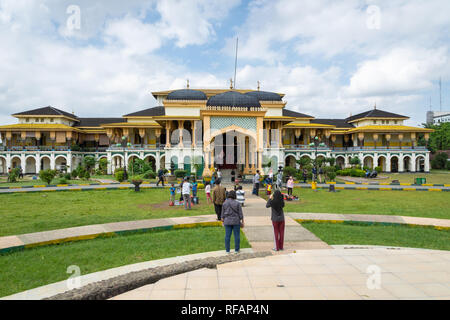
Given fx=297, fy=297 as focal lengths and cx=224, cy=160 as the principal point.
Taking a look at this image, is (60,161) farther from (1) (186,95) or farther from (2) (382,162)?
(2) (382,162)

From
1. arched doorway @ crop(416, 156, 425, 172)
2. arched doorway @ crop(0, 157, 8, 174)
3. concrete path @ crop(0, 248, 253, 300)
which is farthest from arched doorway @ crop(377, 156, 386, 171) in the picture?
arched doorway @ crop(0, 157, 8, 174)

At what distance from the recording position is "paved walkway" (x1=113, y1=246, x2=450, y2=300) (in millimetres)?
4707

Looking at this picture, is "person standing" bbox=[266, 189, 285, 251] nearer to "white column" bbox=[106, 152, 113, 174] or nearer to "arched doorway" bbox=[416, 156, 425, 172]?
"white column" bbox=[106, 152, 113, 174]

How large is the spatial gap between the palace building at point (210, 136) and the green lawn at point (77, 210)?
405 inches

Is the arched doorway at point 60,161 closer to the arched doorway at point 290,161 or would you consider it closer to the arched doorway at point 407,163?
the arched doorway at point 290,161

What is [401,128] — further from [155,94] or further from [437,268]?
[437,268]

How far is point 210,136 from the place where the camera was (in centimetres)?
2530

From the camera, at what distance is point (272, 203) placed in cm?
723

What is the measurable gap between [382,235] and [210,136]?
17.9 m

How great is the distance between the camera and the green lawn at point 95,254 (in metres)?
5.84

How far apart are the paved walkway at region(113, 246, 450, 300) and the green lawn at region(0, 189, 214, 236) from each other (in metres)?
6.31

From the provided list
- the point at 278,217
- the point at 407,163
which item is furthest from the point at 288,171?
the point at 407,163

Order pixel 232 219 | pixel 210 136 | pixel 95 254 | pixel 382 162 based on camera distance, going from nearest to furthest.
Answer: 1. pixel 232 219
2. pixel 95 254
3. pixel 210 136
4. pixel 382 162

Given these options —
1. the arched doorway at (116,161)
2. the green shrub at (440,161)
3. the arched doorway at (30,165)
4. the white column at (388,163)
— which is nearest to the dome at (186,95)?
the arched doorway at (116,161)
